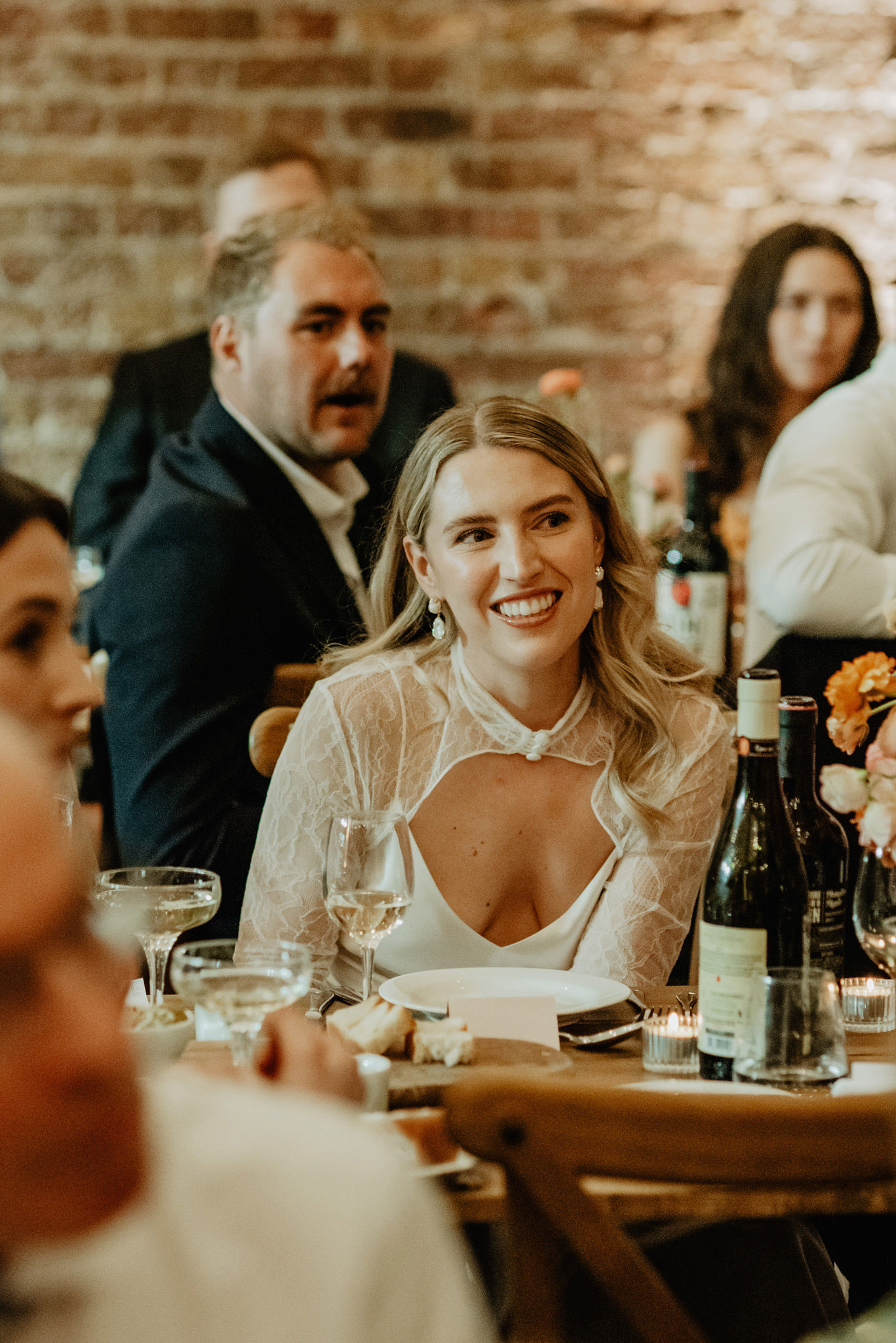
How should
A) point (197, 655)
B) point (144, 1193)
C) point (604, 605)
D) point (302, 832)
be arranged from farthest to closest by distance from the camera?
point (197, 655)
point (604, 605)
point (302, 832)
point (144, 1193)

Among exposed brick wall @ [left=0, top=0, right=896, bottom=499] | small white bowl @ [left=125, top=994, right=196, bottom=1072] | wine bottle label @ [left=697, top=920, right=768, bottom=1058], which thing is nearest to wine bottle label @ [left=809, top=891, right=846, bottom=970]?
wine bottle label @ [left=697, top=920, right=768, bottom=1058]

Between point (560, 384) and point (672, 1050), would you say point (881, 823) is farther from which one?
point (560, 384)

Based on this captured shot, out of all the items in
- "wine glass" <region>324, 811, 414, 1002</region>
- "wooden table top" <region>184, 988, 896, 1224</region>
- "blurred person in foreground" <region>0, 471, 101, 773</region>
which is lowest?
"wooden table top" <region>184, 988, 896, 1224</region>

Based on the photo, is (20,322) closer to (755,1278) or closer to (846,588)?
(846,588)

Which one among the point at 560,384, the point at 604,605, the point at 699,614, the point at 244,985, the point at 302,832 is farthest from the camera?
the point at 560,384

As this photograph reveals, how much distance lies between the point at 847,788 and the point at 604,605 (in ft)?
2.54

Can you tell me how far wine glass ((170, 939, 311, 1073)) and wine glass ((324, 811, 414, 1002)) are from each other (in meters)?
0.18

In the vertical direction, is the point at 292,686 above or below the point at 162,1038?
above

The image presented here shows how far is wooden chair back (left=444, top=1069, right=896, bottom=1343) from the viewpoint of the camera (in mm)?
808

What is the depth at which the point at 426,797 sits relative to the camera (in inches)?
71.8

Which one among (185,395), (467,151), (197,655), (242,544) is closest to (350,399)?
(242,544)

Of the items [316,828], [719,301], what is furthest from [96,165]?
[316,828]

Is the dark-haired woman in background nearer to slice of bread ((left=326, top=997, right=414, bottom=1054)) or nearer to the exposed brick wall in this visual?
the exposed brick wall

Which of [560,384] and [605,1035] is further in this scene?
[560,384]
